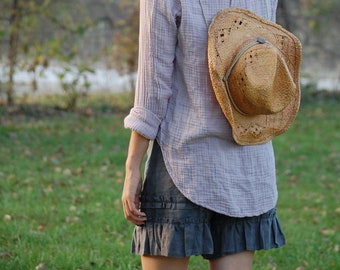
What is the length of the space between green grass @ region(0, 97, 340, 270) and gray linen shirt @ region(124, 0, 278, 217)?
2.15 metres

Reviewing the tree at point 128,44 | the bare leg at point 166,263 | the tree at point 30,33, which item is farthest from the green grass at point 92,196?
the tree at point 128,44

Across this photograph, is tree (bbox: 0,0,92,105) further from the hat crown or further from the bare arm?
the hat crown

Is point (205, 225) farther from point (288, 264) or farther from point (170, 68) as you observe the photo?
point (288, 264)

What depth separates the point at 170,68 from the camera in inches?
88.5

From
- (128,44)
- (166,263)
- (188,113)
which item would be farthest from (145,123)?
(128,44)

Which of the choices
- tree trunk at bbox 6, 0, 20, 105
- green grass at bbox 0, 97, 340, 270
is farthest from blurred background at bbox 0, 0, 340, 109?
green grass at bbox 0, 97, 340, 270

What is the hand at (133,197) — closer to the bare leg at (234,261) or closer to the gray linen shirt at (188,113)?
the gray linen shirt at (188,113)

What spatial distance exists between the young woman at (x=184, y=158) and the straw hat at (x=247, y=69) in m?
0.05

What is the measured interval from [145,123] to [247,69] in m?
0.36

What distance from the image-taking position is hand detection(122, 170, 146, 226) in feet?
7.48

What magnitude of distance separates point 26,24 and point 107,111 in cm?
206

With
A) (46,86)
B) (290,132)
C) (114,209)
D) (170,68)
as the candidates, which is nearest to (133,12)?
(46,86)

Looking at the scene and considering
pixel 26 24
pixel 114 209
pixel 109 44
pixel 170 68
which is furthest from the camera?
pixel 109 44

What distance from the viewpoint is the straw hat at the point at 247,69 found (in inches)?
86.0
